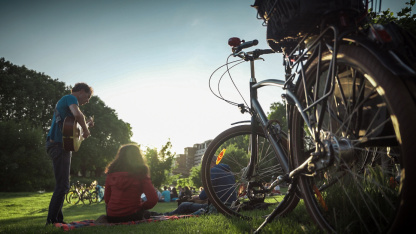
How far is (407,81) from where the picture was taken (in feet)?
3.65

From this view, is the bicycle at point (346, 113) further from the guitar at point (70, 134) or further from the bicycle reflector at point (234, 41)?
the guitar at point (70, 134)

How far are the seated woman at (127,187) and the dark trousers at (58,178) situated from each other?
0.70 meters

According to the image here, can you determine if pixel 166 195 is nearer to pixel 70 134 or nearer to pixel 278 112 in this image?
pixel 70 134

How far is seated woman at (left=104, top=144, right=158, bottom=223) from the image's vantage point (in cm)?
432

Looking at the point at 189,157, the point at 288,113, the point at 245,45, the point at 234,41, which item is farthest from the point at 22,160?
the point at 189,157

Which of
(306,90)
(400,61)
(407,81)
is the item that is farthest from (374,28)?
(306,90)

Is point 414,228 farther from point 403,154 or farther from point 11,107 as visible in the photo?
point 11,107

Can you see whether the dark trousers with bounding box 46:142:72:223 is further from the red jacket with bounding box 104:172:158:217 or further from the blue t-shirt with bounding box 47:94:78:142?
the red jacket with bounding box 104:172:158:217

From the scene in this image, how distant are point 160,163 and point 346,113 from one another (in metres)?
30.7

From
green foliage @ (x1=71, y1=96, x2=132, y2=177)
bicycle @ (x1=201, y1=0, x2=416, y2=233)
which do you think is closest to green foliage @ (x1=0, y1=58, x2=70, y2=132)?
green foliage @ (x1=71, y1=96, x2=132, y2=177)

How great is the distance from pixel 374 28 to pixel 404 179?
78 cm

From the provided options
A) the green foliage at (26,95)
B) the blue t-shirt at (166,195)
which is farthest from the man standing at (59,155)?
the green foliage at (26,95)

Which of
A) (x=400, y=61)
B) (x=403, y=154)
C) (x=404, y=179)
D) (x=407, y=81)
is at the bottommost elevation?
(x=404, y=179)

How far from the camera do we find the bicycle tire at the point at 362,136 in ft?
3.66
